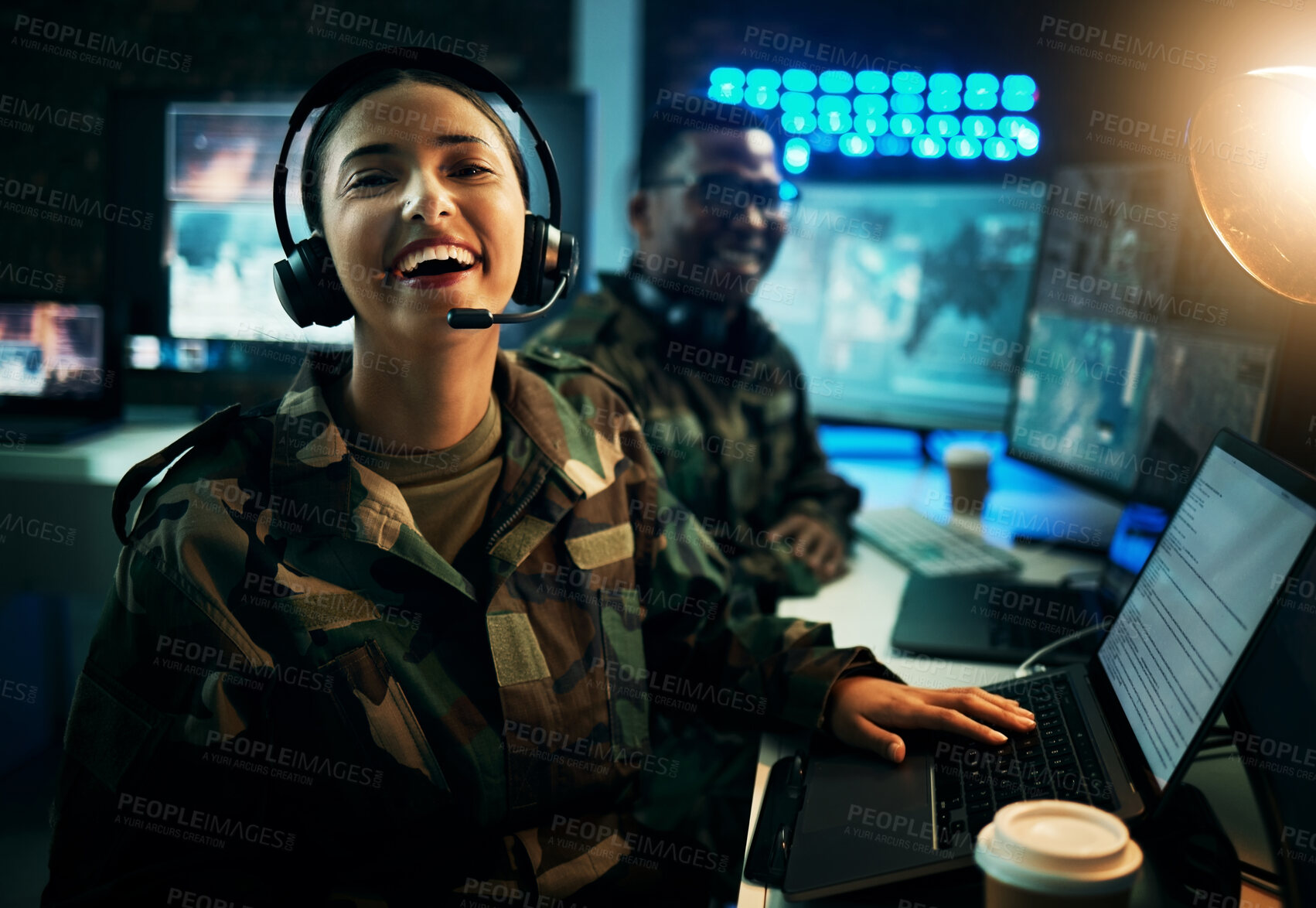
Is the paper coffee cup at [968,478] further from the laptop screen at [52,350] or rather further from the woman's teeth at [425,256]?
the laptop screen at [52,350]

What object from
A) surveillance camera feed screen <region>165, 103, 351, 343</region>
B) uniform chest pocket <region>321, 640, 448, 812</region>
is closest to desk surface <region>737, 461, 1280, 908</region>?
uniform chest pocket <region>321, 640, 448, 812</region>

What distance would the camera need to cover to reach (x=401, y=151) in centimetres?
83

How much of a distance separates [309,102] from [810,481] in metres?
Result: 1.05

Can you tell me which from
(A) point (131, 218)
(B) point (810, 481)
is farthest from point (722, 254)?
(A) point (131, 218)

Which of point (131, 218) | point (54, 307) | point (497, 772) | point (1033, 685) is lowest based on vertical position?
point (497, 772)

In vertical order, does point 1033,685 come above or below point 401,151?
below

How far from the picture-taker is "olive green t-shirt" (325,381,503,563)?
0.89 meters

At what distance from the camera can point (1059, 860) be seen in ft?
1.54

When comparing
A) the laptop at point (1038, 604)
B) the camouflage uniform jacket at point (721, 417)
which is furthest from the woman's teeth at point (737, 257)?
the laptop at point (1038, 604)

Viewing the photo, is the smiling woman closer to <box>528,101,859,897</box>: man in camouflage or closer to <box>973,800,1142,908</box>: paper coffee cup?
<box>973,800,1142,908</box>: paper coffee cup

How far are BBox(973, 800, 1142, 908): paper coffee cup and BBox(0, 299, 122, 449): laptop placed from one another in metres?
2.01

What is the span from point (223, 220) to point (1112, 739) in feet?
6.47

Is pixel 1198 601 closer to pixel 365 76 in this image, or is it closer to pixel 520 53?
pixel 365 76

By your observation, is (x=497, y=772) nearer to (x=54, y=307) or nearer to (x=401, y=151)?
(x=401, y=151)
